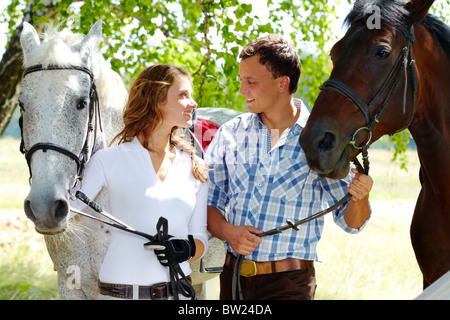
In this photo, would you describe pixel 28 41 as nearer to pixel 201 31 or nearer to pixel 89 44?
pixel 89 44

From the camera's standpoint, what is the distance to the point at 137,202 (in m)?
2.21

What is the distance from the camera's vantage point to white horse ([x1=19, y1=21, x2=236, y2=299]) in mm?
2158

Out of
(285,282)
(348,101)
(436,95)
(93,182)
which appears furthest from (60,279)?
(436,95)

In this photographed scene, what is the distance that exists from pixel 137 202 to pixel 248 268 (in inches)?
27.0

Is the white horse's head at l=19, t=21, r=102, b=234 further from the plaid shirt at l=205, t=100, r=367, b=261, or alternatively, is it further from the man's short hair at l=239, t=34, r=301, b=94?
the man's short hair at l=239, t=34, r=301, b=94

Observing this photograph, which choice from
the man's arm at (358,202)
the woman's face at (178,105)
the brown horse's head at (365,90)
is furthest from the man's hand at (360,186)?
the woman's face at (178,105)

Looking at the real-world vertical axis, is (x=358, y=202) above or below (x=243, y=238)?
above

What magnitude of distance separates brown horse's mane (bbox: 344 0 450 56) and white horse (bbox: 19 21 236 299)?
135 cm

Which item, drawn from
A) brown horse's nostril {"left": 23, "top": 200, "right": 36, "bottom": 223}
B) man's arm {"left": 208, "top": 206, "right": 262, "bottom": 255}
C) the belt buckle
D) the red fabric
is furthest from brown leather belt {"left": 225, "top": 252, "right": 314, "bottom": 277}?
the red fabric

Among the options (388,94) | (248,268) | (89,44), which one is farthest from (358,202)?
(89,44)

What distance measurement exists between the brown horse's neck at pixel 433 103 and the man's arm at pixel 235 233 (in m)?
0.94

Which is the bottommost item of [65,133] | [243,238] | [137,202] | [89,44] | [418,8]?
[243,238]

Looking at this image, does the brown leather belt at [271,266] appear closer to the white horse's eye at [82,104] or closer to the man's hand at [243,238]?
the man's hand at [243,238]
